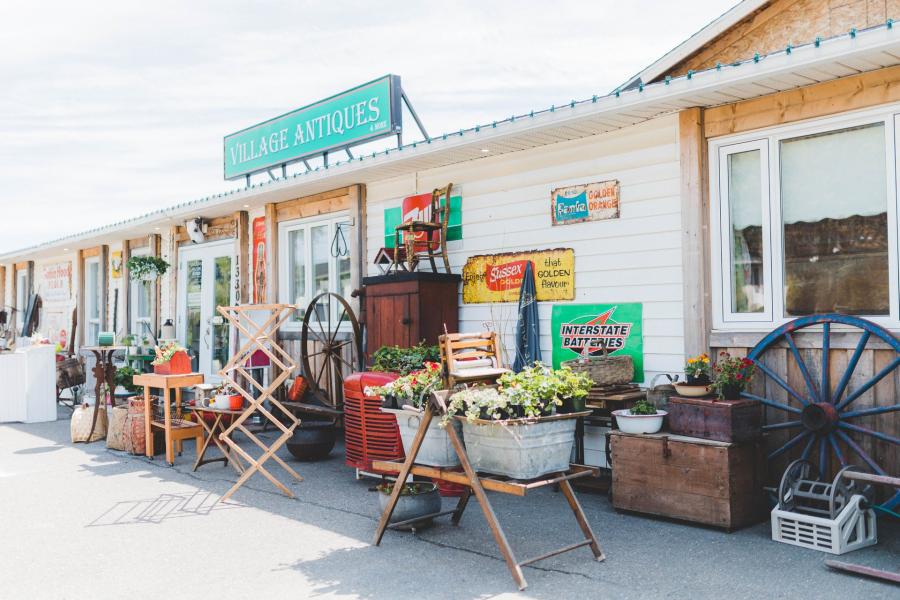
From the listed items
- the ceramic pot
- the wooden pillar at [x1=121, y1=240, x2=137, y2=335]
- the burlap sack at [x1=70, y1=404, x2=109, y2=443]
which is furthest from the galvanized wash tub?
the wooden pillar at [x1=121, y1=240, x2=137, y2=335]

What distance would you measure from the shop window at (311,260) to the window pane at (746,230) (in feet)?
14.6

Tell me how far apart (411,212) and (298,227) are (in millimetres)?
2202

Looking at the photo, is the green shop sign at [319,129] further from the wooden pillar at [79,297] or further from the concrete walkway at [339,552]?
the wooden pillar at [79,297]

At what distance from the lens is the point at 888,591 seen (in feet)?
12.0

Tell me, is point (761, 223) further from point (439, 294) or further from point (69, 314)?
point (69, 314)

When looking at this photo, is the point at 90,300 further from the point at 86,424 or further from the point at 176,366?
the point at 176,366

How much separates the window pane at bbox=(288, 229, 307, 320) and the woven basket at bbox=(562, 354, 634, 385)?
4561 mm

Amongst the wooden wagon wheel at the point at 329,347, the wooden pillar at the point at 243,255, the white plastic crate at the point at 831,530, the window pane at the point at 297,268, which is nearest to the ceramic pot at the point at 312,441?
the wooden wagon wheel at the point at 329,347

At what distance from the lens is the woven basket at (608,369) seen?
578 cm

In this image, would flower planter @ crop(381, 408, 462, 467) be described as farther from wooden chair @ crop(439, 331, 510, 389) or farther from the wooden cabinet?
the wooden cabinet

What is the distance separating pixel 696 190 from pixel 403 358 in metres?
2.61

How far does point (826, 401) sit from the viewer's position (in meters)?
4.95

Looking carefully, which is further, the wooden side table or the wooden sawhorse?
the wooden side table

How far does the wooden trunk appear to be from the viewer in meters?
4.74
